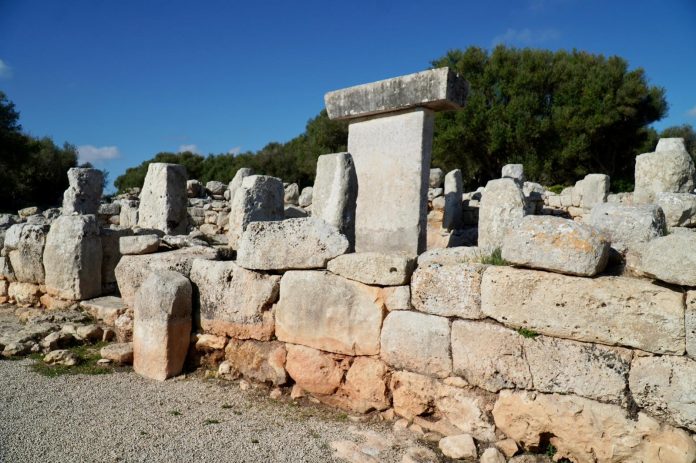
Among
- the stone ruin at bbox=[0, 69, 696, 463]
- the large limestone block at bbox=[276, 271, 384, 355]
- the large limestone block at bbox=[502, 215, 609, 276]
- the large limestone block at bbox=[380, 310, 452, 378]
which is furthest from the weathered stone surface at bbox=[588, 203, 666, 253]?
the large limestone block at bbox=[276, 271, 384, 355]

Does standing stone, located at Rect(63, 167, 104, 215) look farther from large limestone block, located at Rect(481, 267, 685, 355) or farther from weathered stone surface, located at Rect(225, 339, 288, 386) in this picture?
large limestone block, located at Rect(481, 267, 685, 355)

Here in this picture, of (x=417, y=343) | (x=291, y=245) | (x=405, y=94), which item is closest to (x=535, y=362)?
(x=417, y=343)

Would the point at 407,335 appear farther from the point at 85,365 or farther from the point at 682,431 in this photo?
the point at 85,365

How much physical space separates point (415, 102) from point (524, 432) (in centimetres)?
403

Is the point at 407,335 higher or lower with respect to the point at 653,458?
higher

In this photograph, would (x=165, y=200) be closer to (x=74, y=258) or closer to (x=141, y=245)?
(x=74, y=258)

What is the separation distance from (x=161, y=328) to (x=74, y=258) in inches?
91.6

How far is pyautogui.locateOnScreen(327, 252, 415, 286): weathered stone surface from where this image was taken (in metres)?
3.53

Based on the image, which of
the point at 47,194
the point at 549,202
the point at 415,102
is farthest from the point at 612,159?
the point at 47,194

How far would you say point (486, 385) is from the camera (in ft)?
10.4

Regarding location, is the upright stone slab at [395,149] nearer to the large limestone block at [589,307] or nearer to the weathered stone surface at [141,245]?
the weathered stone surface at [141,245]

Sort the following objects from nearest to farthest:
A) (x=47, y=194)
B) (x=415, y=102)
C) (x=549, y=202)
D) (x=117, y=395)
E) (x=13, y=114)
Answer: (x=117, y=395), (x=415, y=102), (x=549, y=202), (x=13, y=114), (x=47, y=194)

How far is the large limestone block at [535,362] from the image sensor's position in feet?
9.11

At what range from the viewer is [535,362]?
2992 mm
